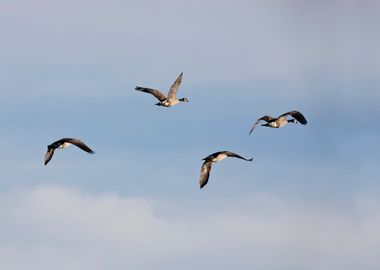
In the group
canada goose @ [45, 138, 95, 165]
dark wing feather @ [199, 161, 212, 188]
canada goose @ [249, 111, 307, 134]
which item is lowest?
dark wing feather @ [199, 161, 212, 188]

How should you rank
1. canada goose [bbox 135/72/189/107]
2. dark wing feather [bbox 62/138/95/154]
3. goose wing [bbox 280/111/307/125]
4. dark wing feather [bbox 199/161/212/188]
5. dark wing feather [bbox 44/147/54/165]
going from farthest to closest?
canada goose [bbox 135/72/189/107]
goose wing [bbox 280/111/307/125]
dark wing feather [bbox 44/147/54/165]
dark wing feather [bbox 62/138/95/154]
dark wing feather [bbox 199/161/212/188]

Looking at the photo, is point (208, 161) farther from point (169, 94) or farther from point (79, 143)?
point (169, 94)

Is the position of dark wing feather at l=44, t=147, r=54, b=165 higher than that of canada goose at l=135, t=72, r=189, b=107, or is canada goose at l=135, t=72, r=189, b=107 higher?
canada goose at l=135, t=72, r=189, b=107

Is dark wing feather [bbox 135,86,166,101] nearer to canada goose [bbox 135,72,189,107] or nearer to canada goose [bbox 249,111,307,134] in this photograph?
canada goose [bbox 135,72,189,107]

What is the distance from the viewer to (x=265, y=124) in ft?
360

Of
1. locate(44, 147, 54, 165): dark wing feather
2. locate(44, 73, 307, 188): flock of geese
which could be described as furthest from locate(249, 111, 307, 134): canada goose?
locate(44, 147, 54, 165): dark wing feather

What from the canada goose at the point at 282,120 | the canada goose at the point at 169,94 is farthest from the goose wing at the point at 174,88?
the canada goose at the point at 282,120

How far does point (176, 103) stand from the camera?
117 metres

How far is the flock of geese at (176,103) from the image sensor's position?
99.1m

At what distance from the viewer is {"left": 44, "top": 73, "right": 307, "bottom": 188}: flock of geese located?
99.1m

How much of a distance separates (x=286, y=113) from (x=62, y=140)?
84.7 feet

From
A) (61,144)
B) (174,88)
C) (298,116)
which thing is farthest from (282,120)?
(61,144)

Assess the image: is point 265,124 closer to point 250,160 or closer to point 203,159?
point 203,159

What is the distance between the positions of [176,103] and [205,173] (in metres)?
19.9
